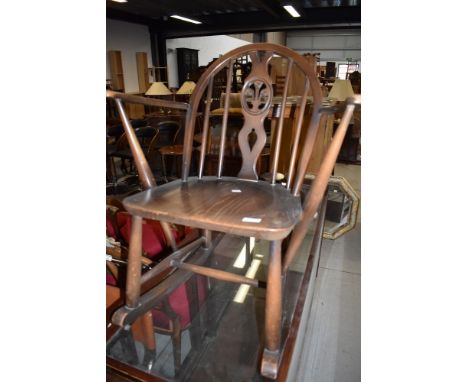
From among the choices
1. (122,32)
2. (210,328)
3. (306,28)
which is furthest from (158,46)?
(210,328)

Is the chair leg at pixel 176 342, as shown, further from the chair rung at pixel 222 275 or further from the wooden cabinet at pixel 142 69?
the wooden cabinet at pixel 142 69

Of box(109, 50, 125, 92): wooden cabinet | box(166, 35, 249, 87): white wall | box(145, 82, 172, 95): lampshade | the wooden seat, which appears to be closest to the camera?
the wooden seat

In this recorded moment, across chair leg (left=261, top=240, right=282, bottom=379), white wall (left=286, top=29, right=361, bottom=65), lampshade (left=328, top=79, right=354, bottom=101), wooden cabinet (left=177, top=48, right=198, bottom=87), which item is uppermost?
white wall (left=286, top=29, right=361, bottom=65)

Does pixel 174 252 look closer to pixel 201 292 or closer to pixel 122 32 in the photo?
pixel 201 292

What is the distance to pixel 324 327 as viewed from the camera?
1.14 meters

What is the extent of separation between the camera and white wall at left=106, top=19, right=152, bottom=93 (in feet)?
19.4

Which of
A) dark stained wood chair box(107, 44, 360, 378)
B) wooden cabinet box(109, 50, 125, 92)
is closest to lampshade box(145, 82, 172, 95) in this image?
wooden cabinet box(109, 50, 125, 92)

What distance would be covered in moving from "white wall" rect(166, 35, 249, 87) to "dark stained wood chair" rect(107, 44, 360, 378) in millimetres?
6884

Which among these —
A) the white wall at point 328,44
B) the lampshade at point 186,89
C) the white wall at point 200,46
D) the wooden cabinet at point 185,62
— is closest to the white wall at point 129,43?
the white wall at point 200,46

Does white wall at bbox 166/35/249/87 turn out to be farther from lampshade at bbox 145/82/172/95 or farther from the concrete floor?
the concrete floor

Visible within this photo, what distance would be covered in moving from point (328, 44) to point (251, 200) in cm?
1419

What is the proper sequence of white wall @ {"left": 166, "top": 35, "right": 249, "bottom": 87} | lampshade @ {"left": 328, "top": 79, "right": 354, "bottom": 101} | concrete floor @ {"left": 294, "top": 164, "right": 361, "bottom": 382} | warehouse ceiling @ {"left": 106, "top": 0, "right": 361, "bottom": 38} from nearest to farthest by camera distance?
1. concrete floor @ {"left": 294, "top": 164, "right": 361, "bottom": 382}
2. lampshade @ {"left": 328, "top": 79, "right": 354, "bottom": 101}
3. warehouse ceiling @ {"left": 106, "top": 0, "right": 361, "bottom": 38}
4. white wall @ {"left": 166, "top": 35, "right": 249, "bottom": 87}

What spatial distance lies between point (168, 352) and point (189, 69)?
759 centimetres

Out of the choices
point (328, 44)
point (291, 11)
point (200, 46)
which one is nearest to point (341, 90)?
point (291, 11)
